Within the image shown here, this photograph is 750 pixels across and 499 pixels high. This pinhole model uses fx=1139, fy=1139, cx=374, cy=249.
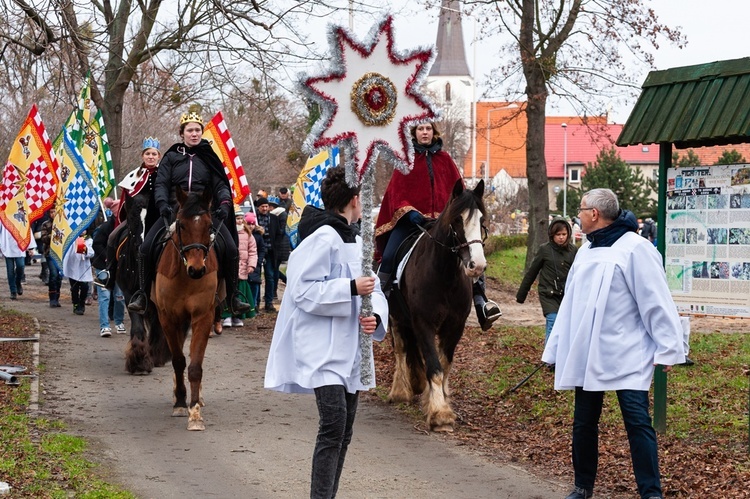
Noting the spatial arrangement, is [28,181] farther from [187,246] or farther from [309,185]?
[187,246]

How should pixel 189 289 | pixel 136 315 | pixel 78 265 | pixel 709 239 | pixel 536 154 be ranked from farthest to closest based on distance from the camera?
pixel 536 154 < pixel 78 265 < pixel 136 315 < pixel 189 289 < pixel 709 239

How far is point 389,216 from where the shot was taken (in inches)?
458

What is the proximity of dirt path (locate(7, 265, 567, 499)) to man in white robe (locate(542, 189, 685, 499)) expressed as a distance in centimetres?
103

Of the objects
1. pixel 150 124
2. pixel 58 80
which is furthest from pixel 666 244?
pixel 150 124

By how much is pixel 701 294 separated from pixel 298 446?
11.6 ft

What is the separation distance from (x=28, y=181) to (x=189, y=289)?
980 cm

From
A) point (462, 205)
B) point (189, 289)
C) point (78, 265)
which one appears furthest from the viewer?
point (78, 265)

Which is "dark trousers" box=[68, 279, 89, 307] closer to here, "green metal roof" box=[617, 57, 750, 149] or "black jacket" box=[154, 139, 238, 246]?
"black jacket" box=[154, 139, 238, 246]

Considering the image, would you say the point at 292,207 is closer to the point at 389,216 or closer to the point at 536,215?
the point at 536,215

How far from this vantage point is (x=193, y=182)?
456 inches

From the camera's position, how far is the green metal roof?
8727mm

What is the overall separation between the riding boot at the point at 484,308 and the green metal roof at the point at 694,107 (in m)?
2.45

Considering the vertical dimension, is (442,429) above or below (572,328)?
below

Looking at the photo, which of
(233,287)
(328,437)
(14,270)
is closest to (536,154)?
(14,270)
